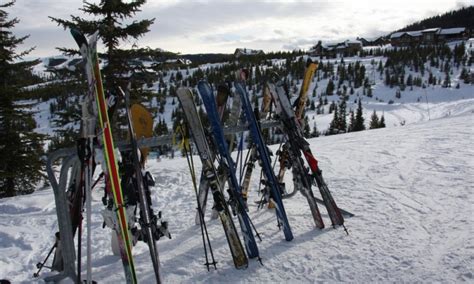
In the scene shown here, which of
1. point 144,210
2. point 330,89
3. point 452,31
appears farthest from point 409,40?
point 144,210

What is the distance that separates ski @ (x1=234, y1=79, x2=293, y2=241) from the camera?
454 cm

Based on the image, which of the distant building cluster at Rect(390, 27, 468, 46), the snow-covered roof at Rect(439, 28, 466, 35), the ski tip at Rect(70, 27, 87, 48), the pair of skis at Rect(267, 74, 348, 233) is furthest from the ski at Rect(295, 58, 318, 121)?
the snow-covered roof at Rect(439, 28, 466, 35)

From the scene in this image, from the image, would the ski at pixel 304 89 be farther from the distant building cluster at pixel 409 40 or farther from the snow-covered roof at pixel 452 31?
the snow-covered roof at pixel 452 31

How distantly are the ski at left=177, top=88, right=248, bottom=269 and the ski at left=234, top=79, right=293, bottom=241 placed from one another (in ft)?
2.44

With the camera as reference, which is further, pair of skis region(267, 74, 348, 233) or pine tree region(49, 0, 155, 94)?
pine tree region(49, 0, 155, 94)

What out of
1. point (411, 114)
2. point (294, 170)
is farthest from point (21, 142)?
point (411, 114)

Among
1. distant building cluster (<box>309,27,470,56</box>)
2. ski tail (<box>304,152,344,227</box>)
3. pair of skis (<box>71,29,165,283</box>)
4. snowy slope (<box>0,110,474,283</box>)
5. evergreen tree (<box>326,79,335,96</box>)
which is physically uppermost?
distant building cluster (<box>309,27,470,56</box>)

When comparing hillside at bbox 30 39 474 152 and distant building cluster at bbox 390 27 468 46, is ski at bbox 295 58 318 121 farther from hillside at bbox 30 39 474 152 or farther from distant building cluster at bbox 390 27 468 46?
distant building cluster at bbox 390 27 468 46

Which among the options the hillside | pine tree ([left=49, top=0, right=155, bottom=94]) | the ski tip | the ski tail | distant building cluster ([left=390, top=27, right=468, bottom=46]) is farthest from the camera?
distant building cluster ([left=390, top=27, right=468, bottom=46])

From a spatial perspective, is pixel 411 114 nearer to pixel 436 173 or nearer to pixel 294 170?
pixel 436 173

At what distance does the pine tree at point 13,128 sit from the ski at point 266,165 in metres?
15.6

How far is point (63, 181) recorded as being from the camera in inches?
146

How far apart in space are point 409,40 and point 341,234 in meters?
99.9

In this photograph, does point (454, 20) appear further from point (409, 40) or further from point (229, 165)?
point (229, 165)
